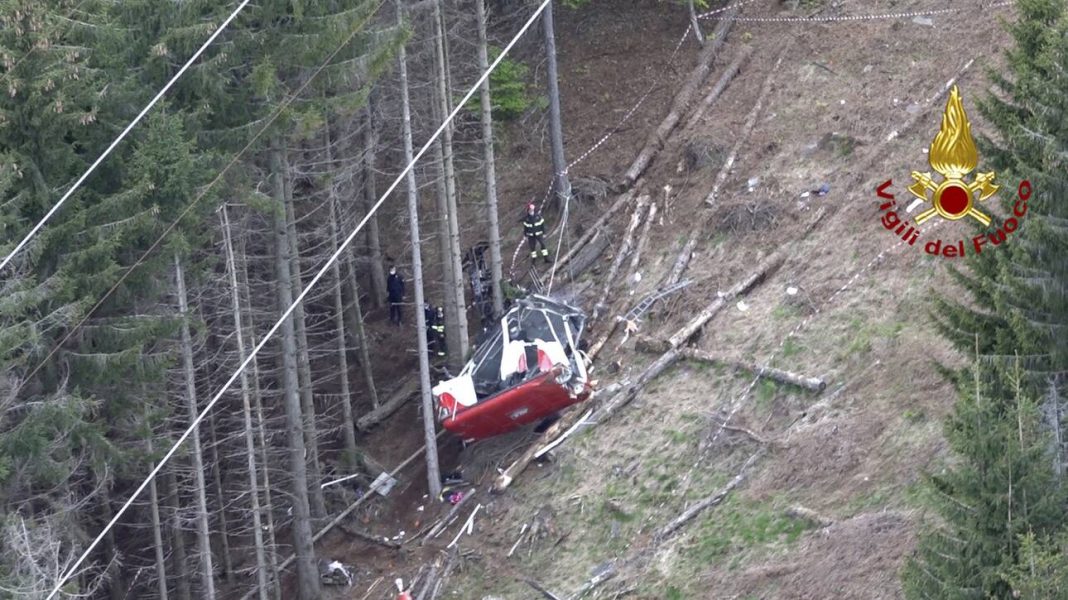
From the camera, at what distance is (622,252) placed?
90.2ft

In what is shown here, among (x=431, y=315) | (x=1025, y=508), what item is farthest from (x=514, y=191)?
(x=1025, y=508)

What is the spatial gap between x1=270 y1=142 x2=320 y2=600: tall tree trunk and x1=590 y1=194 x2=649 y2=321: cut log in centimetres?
560

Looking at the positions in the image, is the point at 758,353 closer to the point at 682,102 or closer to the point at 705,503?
the point at 705,503

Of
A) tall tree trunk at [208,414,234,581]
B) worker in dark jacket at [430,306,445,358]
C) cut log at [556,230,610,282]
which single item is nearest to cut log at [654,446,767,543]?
cut log at [556,230,610,282]

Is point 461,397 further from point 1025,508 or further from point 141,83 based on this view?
point 1025,508

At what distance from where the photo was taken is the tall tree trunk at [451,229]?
26703 mm

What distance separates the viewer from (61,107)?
20.6 metres

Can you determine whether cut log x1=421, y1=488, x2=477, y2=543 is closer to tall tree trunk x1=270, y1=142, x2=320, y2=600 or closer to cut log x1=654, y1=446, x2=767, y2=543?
tall tree trunk x1=270, y1=142, x2=320, y2=600

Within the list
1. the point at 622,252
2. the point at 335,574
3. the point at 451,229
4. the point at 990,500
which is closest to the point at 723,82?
the point at 622,252

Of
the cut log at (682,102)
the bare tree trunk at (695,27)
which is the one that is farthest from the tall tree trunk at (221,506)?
the bare tree trunk at (695,27)

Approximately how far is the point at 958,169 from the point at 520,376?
10118 millimetres

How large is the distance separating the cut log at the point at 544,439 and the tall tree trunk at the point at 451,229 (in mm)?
3169

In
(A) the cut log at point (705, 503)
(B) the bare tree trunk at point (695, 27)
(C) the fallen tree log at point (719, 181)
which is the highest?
(B) the bare tree trunk at point (695, 27)

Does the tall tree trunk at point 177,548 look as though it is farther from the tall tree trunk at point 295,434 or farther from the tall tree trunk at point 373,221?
the tall tree trunk at point 373,221
